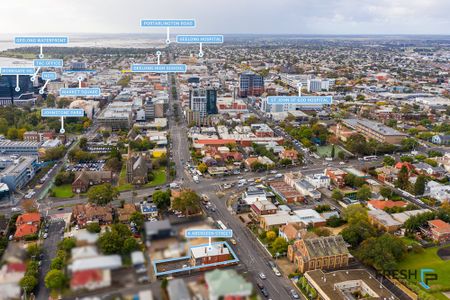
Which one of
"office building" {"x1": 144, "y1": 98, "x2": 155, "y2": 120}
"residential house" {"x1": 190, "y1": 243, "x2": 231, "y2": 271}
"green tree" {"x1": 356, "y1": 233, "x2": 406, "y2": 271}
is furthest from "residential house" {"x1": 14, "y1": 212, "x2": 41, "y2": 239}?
"office building" {"x1": 144, "y1": 98, "x2": 155, "y2": 120}

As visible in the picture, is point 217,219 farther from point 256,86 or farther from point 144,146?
point 256,86

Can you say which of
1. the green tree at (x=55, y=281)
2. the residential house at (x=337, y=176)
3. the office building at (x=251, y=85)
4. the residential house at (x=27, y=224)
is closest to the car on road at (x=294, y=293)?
the green tree at (x=55, y=281)

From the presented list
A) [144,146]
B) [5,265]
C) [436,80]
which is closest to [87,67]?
[144,146]

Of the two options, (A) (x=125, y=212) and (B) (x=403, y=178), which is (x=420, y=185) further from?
(A) (x=125, y=212)

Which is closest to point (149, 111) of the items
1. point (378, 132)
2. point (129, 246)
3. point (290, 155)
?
point (290, 155)

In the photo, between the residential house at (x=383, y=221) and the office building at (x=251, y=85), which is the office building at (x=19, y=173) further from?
the office building at (x=251, y=85)

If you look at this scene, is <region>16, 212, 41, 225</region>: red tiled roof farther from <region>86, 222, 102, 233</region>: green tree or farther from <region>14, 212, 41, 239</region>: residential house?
<region>86, 222, 102, 233</region>: green tree
